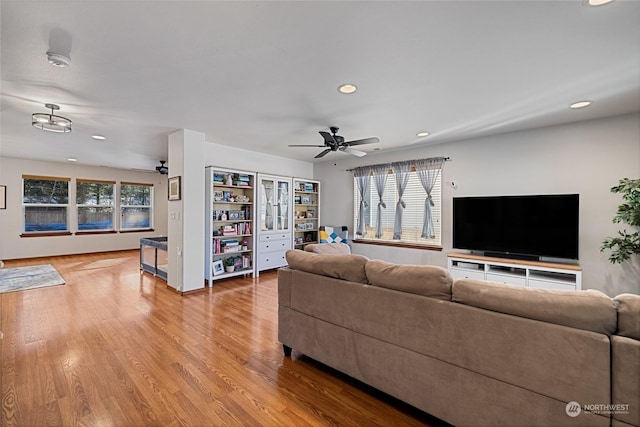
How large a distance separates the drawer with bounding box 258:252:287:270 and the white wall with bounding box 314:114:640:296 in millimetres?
2756

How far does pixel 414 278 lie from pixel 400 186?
13.0 ft

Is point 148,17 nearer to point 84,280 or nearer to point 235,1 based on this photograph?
point 235,1

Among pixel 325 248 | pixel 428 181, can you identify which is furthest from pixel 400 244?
pixel 325 248

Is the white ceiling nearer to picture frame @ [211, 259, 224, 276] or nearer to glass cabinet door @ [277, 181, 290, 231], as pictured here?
glass cabinet door @ [277, 181, 290, 231]

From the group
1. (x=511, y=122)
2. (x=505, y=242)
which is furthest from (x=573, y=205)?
(x=511, y=122)

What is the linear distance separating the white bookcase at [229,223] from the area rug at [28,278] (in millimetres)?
2571

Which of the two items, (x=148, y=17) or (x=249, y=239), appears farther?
(x=249, y=239)

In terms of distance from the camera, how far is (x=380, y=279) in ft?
6.22

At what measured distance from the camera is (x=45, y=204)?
281 inches

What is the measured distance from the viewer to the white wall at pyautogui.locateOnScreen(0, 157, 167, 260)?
21.6 feet

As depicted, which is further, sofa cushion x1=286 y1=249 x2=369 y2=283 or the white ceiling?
sofa cushion x1=286 y1=249 x2=369 y2=283

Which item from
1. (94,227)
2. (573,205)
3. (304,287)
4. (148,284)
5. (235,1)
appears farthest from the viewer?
(94,227)

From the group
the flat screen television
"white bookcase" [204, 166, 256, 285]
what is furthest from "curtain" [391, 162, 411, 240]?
"white bookcase" [204, 166, 256, 285]

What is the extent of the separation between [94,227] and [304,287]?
8.40 m
